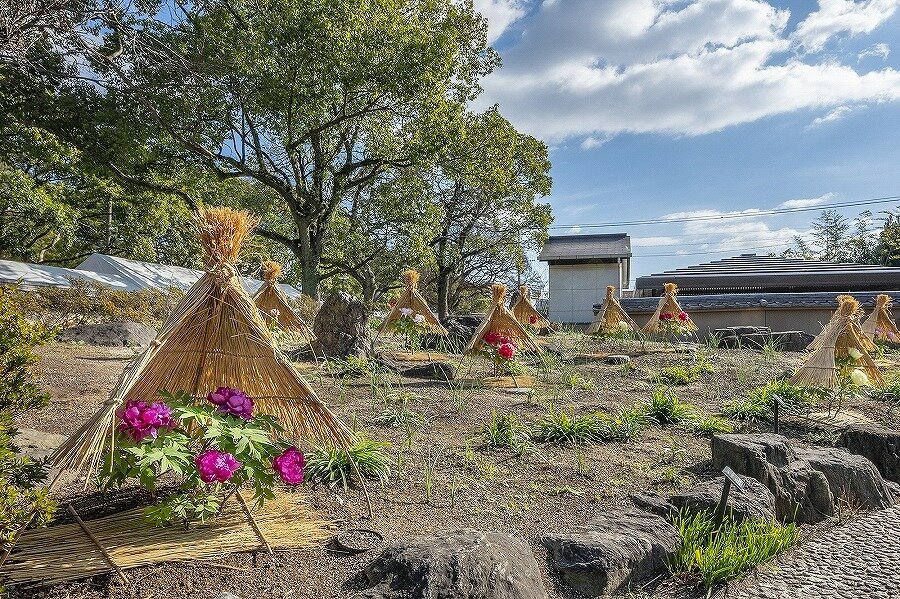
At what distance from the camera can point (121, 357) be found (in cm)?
728

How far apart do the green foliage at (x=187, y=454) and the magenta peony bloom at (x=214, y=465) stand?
0.04 m

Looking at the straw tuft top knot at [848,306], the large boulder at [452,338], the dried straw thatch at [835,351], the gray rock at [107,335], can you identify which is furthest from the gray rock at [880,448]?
the gray rock at [107,335]

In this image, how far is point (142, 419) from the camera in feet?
6.72

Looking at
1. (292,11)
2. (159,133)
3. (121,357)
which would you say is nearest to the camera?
(121,357)

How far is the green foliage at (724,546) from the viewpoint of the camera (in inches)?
90.7

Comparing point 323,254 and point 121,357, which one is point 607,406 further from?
point 323,254

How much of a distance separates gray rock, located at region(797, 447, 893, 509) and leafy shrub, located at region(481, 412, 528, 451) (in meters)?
1.83

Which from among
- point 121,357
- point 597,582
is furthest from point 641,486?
point 121,357

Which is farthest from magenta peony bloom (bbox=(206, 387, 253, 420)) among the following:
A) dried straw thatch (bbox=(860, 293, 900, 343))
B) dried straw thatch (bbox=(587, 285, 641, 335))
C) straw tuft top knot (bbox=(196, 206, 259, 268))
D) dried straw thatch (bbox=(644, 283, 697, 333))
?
dried straw thatch (bbox=(587, 285, 641, 335))

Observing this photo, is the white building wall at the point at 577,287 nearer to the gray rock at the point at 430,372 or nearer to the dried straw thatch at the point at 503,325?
the dried straw thatch at the point at 503,325

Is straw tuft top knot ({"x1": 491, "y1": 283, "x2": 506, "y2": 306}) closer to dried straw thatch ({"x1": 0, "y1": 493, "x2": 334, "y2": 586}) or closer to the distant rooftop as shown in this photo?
dried straw thatch ({"x1": 0, "y1": 493, "x2": 334, "y2": 586})

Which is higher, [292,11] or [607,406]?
[292,11]

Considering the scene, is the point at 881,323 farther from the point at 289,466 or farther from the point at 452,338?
the point at 289,466

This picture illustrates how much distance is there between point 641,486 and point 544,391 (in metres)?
2.78
